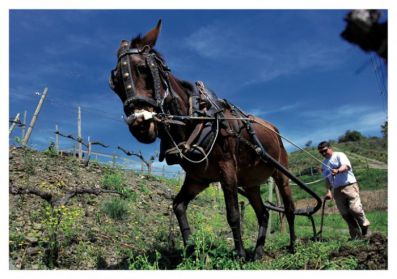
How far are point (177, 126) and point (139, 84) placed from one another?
2.25 ft

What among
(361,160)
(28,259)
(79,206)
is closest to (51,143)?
(79,206)

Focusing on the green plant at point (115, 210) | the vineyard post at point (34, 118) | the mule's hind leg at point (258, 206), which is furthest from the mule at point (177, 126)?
the vineyard post at point (34, 118)

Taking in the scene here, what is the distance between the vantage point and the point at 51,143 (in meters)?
11.1

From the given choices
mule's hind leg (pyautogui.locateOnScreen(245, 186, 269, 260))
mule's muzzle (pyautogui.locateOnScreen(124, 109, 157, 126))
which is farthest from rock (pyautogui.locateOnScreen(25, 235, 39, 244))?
mule's hind leg (pyautogui.locateOnScreen(245, 186, 269, 260))

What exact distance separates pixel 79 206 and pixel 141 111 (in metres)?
3.76

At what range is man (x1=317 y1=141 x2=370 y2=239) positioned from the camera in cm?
635

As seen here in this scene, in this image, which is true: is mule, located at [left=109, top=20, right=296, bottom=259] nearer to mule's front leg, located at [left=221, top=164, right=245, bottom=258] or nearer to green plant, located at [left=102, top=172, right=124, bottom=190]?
mule's front leg, located at [left=221, top=164, right=245, bottom=258]

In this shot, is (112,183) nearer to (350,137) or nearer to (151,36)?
(151,36)

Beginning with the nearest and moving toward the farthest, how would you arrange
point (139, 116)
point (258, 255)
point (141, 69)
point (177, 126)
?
point (139, 116) → point (141, 69) → point (177, 126) → point (258, 255)

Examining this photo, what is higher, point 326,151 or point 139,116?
point 139,116

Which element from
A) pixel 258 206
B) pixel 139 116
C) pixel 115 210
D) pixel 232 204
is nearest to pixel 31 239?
pixel 115 210

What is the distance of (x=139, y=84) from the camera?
14.4ft

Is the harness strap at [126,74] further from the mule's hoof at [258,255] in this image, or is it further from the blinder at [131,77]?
the mule's hoof at [258,255]
